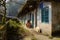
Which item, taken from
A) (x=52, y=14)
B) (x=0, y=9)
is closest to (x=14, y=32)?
(x=0, y=9)

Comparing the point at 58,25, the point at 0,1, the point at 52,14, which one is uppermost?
the point at 0,1

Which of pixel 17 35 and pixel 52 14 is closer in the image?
pixel 17 35

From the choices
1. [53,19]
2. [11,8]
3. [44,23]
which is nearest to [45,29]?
[44,23]

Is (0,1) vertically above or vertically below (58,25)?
above

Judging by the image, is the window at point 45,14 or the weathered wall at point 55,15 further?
the window at point 45,14

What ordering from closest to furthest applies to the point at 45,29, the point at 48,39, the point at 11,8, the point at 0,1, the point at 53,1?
the point at 0,1, the point at 48,39, the point at 53,1, the point at 45,29, the point at 11,8

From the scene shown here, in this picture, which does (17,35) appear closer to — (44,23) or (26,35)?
(26,35)

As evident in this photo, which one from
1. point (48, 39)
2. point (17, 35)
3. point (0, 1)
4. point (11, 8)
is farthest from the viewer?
point (11, 8)

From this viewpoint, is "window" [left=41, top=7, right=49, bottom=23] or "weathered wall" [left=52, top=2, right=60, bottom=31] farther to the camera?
"window" [left=41, top=7, right=49, bottom=23]

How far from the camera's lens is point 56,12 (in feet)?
41.6

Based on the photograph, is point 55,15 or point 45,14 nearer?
point 55,15

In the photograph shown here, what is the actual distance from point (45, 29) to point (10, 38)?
4877 mm

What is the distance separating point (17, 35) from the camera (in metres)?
9.73

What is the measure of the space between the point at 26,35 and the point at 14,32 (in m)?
0.85
